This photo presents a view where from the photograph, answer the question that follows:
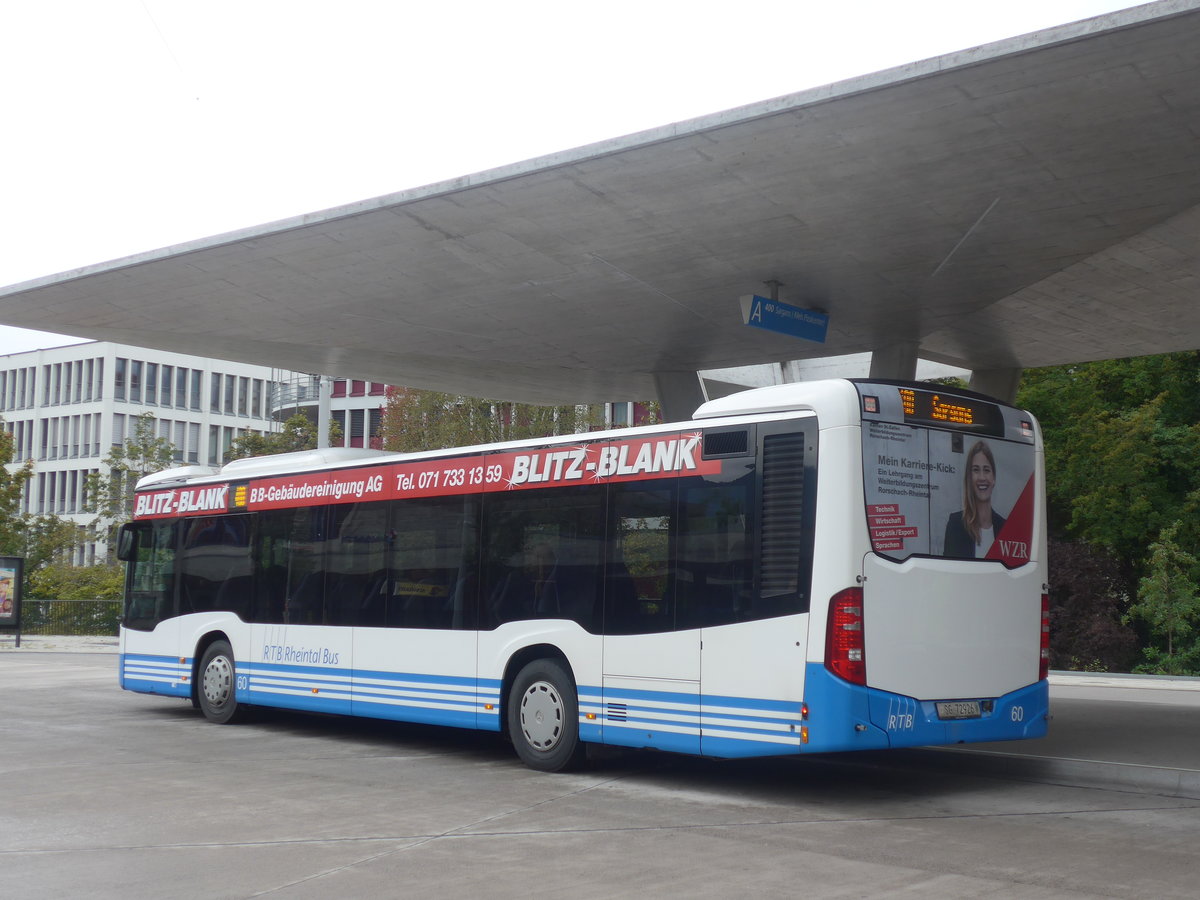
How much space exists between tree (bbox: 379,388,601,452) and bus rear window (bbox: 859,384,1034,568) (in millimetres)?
31195

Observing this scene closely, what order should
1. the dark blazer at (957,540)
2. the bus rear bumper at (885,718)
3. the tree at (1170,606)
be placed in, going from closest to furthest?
the bus rear bumper at (885,718) → the dark blazer at (957,540) → the tree at (1170,606)

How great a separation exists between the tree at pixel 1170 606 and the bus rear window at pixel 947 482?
853 inches

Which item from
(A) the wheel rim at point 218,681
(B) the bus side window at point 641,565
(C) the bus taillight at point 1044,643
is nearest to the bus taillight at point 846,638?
(B) the bus side window at point 641,565

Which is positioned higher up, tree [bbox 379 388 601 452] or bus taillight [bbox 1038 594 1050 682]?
tree [bbox 379 388 601 452]

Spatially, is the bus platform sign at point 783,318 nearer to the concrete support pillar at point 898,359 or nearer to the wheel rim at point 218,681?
the concrete support pillar at point 898,359

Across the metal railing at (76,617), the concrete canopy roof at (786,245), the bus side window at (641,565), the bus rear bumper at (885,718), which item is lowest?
the metal railing at (76,617)

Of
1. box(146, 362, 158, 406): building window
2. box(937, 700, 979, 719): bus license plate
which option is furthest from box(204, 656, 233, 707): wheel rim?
box(146, 362, 158, 406): building window

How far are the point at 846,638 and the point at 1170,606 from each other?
78.4ft

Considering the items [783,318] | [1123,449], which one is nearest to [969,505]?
[783,318]

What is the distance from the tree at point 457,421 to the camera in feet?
138

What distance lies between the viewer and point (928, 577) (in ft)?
Result: 31.7

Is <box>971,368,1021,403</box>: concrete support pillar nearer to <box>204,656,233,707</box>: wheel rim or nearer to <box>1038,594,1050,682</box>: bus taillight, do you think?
<box>1038,594,1050,682</box>: bus taillight

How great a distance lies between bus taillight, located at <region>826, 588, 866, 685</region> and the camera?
9148 millimetres

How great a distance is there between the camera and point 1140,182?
12.5 m
